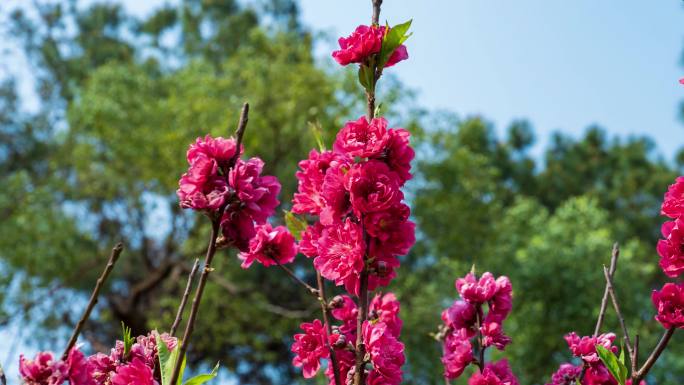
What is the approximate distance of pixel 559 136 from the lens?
1912 centimetres

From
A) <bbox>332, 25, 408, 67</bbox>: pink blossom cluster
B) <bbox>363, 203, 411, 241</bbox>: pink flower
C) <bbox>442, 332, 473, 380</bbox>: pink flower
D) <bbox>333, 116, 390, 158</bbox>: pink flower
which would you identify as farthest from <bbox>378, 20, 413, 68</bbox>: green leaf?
<bbox>442, 332, 473, 380</bbox>: pink flower

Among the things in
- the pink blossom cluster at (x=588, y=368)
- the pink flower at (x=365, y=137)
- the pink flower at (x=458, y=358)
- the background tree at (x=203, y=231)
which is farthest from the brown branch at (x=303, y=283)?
the background tree at (x=203, y=231)

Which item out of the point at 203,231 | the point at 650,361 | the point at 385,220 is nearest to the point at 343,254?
the point at 385,220

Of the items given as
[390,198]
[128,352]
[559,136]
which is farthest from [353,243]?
[559,136]

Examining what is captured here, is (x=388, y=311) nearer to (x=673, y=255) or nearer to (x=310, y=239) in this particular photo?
(x=310, y=239)

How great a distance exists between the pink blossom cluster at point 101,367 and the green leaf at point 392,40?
2.02 feet

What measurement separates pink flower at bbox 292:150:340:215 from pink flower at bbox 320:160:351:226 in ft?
0.23

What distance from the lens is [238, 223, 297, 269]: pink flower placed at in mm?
1443

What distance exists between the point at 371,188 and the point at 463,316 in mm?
484

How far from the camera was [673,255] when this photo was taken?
1.20m

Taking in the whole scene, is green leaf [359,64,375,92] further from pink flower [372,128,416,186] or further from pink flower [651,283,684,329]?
pink flower [651,283,684,329]

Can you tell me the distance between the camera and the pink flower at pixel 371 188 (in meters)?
1.17

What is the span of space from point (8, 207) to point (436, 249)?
19.8ft

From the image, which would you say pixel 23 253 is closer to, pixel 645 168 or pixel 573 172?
pixel 573 172
